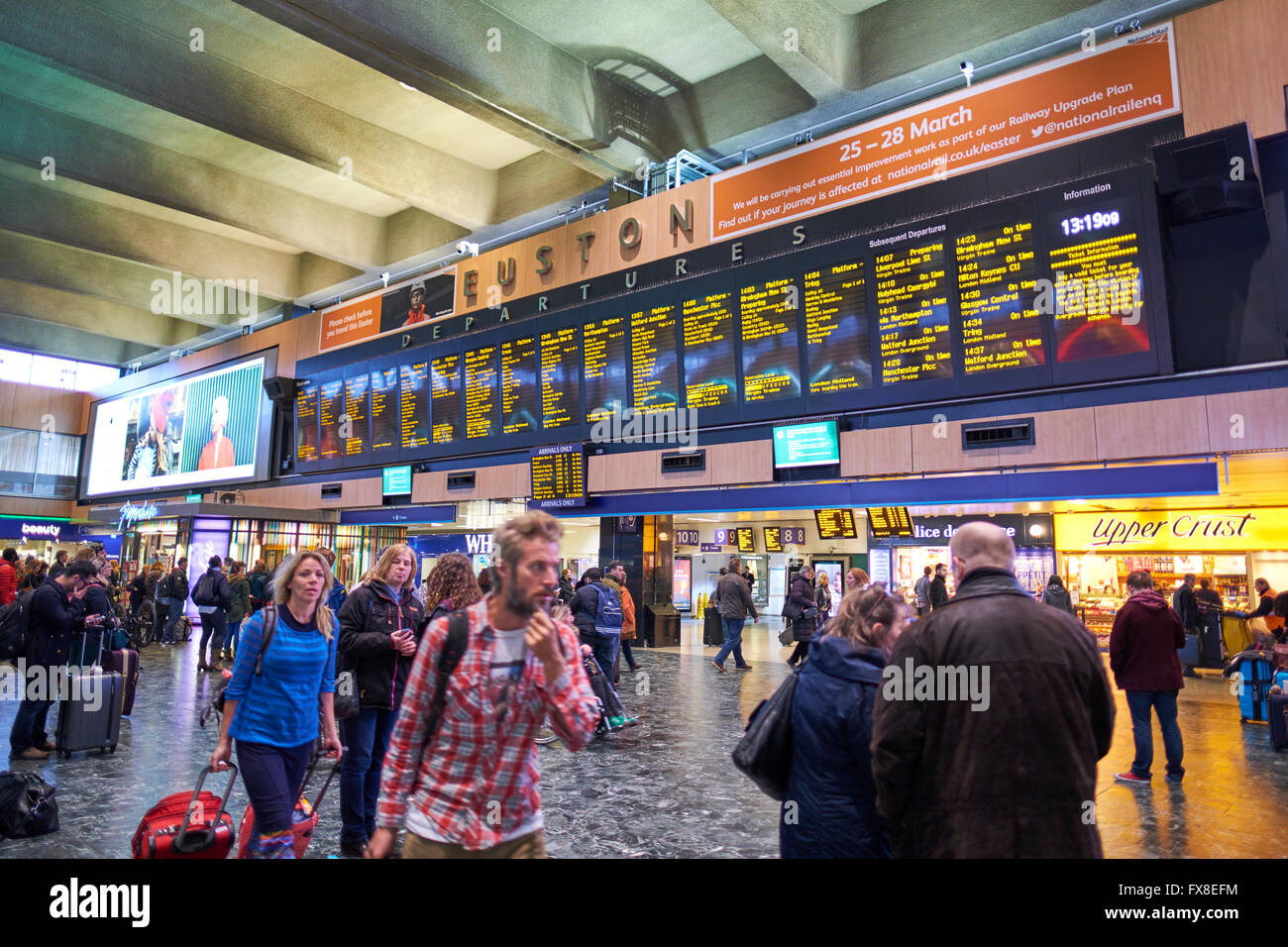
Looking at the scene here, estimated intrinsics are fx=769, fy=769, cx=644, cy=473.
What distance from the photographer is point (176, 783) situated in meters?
5.56

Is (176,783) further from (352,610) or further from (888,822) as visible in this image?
(888,822)

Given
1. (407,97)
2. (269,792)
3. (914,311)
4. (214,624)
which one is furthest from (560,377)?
(269,792)

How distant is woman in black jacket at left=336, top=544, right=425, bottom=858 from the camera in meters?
4.21

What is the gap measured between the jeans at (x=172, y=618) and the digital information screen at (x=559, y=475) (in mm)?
8359

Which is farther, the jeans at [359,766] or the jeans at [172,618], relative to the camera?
the jeans at [172,618]

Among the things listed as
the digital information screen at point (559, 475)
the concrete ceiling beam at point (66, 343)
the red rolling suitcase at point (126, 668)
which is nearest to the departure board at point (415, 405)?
the digital information screen at point (559, 475)

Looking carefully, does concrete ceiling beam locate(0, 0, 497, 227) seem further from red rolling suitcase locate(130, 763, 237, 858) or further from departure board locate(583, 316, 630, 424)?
red rolling suitcase locate(130, 763, 237, 858)

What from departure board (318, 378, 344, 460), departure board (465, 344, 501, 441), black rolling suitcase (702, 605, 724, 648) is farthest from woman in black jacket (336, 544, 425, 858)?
departure board (318, 378, 344, 460)

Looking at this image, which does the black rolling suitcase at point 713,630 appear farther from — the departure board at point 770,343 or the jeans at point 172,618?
the jeans at point 172,618

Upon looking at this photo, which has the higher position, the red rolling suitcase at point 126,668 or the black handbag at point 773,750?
the black handbag at point 773,750

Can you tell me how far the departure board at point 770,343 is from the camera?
9461 mm

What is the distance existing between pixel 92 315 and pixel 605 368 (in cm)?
1899

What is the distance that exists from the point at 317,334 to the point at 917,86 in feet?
42.7

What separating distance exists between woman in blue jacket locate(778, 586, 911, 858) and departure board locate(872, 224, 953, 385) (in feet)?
21.0
